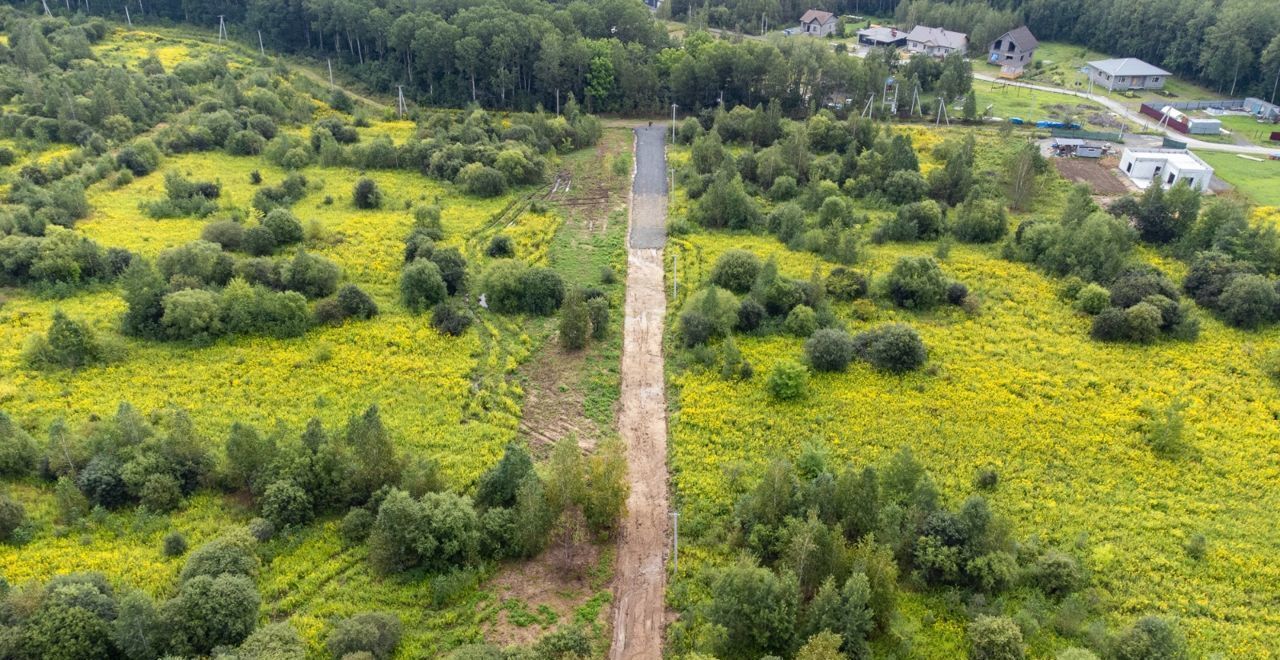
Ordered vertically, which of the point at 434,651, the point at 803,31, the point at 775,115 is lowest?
the point at 434,651

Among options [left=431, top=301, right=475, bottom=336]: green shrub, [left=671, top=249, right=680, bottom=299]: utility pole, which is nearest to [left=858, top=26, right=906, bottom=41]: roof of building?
[left=671, top=249, right=680, bottom=299]: utility pole

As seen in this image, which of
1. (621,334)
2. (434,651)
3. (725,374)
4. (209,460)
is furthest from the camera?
(621,334)

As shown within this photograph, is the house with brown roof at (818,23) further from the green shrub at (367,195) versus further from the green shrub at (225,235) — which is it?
the green shrub at (225,235)

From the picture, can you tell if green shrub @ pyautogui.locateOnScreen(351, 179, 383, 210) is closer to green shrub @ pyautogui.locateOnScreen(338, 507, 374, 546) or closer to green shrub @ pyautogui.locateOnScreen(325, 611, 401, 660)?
green shrub @ pyautogui.locateOnScreen(338, 507, 374, 546)

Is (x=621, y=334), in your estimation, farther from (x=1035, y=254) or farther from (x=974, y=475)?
(x=1035, y=254)

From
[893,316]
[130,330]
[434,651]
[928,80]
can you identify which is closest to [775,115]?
[928,80]

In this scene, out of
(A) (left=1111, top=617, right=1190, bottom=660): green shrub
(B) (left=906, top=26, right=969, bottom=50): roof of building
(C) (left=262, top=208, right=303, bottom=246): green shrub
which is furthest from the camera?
(B) (left=906, top=26, right=969, bottom=50): roof of building
